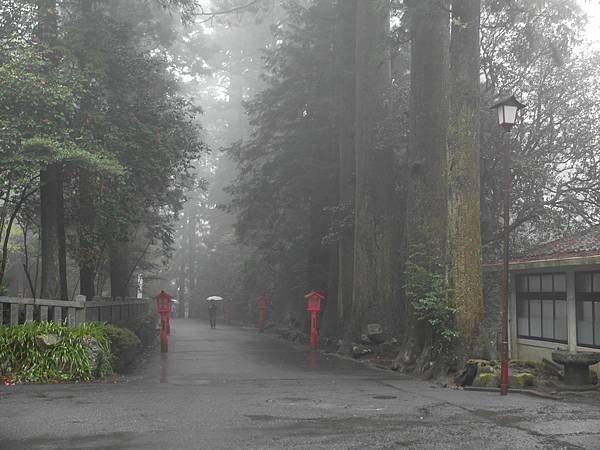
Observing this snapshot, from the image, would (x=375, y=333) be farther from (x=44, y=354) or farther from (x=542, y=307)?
(x=44, y=354)

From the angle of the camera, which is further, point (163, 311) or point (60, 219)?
point (163, 311)

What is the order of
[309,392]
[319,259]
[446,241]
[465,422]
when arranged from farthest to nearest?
1. [319,259]
2. [446,241]
3. [309,392]
4. [465,422]

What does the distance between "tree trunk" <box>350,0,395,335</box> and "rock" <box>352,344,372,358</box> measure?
1.03 m

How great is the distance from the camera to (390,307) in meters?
22.7

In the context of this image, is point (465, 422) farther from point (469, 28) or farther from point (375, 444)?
point (469, 28)

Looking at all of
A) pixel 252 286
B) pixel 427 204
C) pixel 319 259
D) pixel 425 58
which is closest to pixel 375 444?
pixel 427 204

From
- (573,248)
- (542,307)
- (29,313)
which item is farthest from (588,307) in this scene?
(29,313)

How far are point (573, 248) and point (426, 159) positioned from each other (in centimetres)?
432

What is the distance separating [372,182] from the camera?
23.4 m

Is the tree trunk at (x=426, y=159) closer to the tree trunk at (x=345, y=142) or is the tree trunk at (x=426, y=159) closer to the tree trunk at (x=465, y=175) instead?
the tree trunk at (x=465, y=175)

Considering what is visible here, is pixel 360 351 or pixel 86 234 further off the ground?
pixel 86 234

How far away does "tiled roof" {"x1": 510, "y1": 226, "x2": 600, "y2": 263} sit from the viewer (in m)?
15.5

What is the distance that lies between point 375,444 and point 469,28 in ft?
37.5

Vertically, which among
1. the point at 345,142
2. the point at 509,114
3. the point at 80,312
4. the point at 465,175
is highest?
the point at 345,142
